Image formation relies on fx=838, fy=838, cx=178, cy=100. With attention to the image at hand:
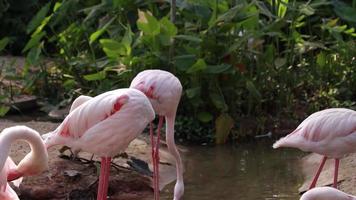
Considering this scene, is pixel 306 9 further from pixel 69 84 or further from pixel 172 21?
pixel 69 84

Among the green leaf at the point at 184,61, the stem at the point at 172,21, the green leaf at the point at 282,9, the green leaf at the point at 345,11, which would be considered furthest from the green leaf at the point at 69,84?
the green leaf at the point at 345,11

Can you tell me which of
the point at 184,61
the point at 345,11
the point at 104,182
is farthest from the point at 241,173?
the point at 345,11

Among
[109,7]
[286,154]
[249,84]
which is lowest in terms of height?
[286,154]

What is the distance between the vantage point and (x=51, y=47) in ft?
35.8

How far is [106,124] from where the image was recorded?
4.80m

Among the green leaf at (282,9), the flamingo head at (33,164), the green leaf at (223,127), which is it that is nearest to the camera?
the flamingo head at (33,164)

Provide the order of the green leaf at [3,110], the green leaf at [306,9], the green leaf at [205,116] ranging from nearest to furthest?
the green leaf at [205,116], the green leaf at [3,110], the green leaf at [306,9]

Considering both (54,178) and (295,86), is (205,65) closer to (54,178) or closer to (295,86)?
(295,86)

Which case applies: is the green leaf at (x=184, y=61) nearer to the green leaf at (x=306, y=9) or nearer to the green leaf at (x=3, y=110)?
the green leaf at (x=306, y=9)

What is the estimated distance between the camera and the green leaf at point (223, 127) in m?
7.20

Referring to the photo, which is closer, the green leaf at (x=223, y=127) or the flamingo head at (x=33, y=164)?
the flamingo head at (x=33, y=164)

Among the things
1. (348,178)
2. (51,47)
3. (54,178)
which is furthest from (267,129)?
(51,47)

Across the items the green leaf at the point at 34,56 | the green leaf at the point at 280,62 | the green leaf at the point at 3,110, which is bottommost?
the green leaf at the point at 3,110

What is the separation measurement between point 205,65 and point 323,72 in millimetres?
1517
